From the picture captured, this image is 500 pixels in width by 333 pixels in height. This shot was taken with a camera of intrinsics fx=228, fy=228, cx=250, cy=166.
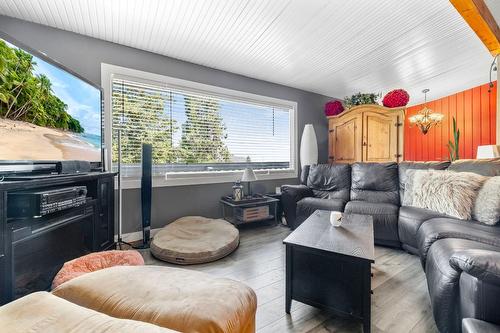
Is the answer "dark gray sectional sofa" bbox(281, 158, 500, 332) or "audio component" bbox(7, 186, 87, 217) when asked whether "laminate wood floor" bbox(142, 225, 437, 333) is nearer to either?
"dark gray sectional sofa" bbox(281, 158, 500, 332)

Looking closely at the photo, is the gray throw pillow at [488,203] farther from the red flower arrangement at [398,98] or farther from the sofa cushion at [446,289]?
the red flower arrangement at [398,98]

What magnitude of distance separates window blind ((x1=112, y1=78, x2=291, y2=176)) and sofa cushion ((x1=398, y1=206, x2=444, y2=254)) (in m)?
2.13

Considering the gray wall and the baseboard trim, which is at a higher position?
the gray wall

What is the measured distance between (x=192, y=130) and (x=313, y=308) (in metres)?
2.48

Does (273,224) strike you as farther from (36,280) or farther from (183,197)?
(36,280)

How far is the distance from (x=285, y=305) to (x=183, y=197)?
1.96 metres

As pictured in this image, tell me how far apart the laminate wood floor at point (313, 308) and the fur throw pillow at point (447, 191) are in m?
0.56

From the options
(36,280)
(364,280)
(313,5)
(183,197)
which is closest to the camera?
(364,280)

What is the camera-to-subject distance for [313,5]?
2047 millimetres

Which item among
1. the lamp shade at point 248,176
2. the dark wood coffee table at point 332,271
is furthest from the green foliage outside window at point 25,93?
the lamp shade at point 248,176

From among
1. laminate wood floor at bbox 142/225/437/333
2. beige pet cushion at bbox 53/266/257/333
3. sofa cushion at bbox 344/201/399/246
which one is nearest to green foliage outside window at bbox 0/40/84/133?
beige pet cushion at bbox 53/266/257/333

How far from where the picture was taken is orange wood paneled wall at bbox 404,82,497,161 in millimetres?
4850

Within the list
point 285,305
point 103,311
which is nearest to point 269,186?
point 285,305

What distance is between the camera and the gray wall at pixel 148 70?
2203 millimetres
